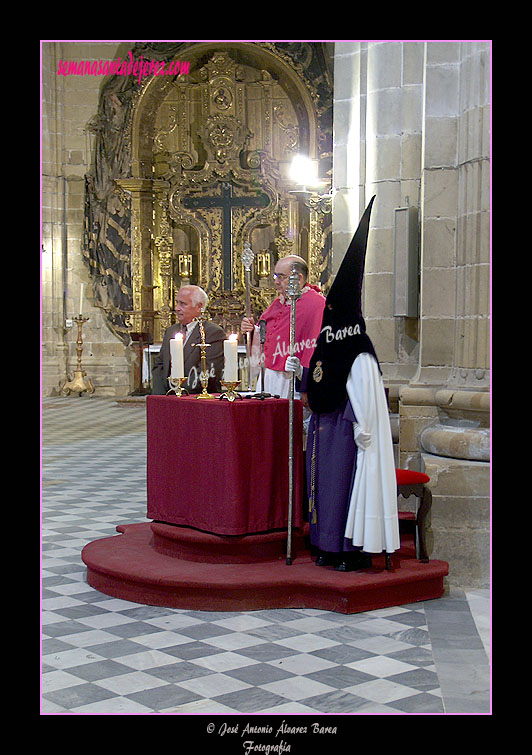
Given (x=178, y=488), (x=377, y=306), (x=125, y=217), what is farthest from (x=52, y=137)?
(x=178, y=488)

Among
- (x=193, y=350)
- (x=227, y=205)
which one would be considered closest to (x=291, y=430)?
(x=193, y=350)

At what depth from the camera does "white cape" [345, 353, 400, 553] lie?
5410 millimetres

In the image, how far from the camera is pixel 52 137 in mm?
19203

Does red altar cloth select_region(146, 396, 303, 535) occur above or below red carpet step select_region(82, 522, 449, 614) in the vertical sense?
above

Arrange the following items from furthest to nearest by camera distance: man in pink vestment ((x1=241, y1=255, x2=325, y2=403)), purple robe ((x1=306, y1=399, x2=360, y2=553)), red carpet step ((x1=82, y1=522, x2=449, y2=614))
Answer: man in pink vestment ((x1=241, y1=255, x2=325, y2=403))
purple robe ((x1=306, y1=399, x2=360, y2=553))
red carpet step ((x1=82, y1=522, x2=449, y2=614))

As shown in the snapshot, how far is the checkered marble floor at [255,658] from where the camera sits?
13.1 ft

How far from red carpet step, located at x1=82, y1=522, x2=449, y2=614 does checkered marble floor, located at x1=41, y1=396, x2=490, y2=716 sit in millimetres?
72

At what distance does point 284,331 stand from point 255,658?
9.01 feet

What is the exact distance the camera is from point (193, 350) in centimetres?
713

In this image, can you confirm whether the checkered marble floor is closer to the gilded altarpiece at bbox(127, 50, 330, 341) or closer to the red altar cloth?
the red altar cloth

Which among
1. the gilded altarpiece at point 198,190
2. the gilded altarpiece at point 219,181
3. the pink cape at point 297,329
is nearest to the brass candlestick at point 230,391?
the pink cape at point 297,329

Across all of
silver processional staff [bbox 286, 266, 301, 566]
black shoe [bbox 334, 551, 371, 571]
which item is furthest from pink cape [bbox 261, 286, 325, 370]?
black shoe [bbox 334, 551, 371, 571]

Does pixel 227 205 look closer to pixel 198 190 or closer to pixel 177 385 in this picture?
pixel 198 190

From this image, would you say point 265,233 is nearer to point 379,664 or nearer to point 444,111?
point 444,111
